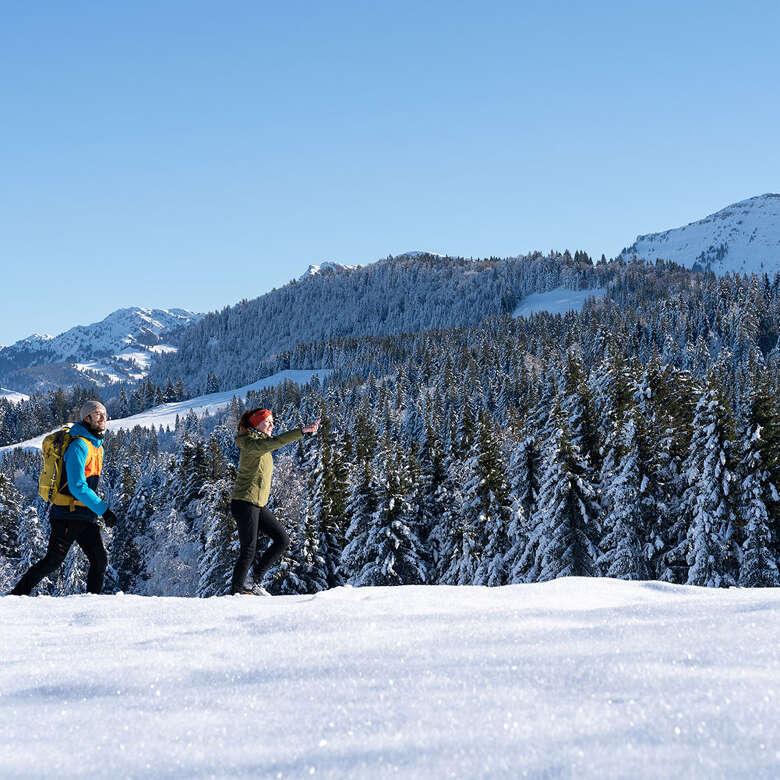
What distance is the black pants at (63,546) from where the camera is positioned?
6859 mm

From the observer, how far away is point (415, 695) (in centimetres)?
277

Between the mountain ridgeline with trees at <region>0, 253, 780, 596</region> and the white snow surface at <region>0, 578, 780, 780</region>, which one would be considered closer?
the white snow surface at <region>0, 578, 780, 780</region>

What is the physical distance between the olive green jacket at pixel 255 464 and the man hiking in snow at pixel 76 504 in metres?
1.42

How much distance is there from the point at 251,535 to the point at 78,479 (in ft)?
6.47

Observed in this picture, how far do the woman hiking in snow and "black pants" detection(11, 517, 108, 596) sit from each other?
1.51 m

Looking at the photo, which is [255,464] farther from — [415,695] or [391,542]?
[391,542]

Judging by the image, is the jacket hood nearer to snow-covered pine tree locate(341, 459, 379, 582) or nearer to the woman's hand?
the woman's hand

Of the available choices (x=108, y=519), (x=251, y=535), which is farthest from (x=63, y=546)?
(x=251, y=535)

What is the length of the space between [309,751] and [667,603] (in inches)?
118

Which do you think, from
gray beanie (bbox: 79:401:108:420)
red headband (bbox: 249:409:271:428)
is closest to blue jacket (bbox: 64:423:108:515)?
gray beanie (bbox: 79:401:108:420)

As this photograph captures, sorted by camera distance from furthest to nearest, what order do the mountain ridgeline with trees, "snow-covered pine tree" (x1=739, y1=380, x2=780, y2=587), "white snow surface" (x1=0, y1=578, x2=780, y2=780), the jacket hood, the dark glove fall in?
the mountain ridgeline with trees < "snow-covered pine tree" (x1=739, y1=380, x2=780, y2=587) < the jacket hood < the dark glove < "white snow surface" (x1=0, y1=578, x2=780, y2=780)

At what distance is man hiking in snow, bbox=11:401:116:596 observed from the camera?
6.79 m

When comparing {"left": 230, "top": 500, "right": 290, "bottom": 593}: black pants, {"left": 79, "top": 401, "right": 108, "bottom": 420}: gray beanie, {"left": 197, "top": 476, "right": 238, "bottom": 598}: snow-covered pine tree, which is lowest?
{"left": 197, "top": 476, "right": 238, "bottom": 598}: snow-covered pine tree

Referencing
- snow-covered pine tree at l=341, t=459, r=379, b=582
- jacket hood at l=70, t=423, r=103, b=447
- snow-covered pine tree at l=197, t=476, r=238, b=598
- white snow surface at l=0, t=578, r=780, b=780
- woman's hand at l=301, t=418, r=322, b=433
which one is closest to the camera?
white snow surface at l=0, t=578, r=780, b=780
